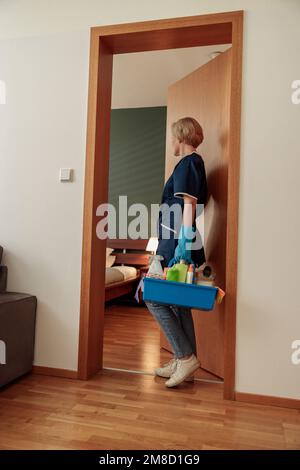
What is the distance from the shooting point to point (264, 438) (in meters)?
1.65

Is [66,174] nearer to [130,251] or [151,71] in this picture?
[151,71]

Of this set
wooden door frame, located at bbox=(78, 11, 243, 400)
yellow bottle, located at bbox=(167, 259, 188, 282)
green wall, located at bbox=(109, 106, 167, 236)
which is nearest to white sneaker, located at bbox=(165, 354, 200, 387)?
wooden door frame, located at bbox=(78, 11, 243, 400)

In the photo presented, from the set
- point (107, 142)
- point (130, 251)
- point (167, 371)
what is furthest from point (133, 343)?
point (130, 251)

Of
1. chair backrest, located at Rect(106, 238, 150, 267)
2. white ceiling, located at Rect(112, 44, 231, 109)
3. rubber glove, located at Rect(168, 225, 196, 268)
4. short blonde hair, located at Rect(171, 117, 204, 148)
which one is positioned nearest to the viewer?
rubber glove, located at Rect(168, 225, 196, 268)

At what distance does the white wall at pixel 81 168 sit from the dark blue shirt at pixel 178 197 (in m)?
0.27

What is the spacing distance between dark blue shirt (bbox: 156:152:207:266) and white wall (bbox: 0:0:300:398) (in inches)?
10.7

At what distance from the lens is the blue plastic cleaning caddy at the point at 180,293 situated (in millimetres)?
2010

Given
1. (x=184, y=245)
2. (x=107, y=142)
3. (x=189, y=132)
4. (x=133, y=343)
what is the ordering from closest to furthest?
(x=184, y=245)
(x=189, y=132)
(x=107, y=142)
(x=133, y=343)

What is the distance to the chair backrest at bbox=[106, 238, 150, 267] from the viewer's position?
5.41 m

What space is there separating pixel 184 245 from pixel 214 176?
2.01ft

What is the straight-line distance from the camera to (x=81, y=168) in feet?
7.73

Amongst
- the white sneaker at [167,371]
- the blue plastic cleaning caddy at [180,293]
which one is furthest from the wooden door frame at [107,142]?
the white sneaker at [167,371]

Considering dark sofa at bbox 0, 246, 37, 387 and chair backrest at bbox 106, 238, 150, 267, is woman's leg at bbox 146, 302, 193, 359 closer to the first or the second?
dark sofa at bbox 0, 246, 37, 387
